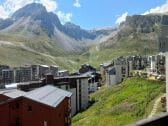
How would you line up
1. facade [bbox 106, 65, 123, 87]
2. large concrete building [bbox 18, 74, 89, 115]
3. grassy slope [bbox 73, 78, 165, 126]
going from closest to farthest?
grassy slope [bbox 73, 78, 165, 126] → large concrete building [bbox 18, 74, 89, 115] → facade [bbox 106, 65, 123, 87]

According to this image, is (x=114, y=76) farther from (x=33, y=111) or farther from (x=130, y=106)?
(x=33, y=111)

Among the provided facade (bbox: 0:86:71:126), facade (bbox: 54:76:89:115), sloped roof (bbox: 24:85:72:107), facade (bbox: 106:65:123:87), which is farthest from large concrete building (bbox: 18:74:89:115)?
facade (bbox: 0:86:71:126)

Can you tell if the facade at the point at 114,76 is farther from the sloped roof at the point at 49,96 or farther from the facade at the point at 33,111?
the facade at the point at 33,111

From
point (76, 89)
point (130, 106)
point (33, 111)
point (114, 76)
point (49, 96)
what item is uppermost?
point (49, 96)

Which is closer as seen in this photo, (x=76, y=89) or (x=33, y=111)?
(x=33, y=111)

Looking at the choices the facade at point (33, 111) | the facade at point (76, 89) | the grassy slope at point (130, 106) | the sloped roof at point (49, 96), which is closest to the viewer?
the facade at point (33, 111)

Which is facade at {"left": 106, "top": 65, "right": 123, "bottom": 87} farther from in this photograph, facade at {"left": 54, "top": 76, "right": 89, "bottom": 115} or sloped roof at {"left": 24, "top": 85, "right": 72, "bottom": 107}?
sloped roof at {"left": 24, "top": 85, "right": 72, "bottom": 107}

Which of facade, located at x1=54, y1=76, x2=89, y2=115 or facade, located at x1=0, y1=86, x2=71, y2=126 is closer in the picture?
facade, located at x1=0, y1=86, x2=71, y2=126

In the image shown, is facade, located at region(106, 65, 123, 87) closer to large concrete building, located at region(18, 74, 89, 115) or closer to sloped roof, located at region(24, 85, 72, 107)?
large concrete building, located at region(18, 74, 89, 115)

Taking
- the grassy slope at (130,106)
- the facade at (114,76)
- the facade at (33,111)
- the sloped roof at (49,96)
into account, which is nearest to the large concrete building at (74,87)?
the facade at (114,76)

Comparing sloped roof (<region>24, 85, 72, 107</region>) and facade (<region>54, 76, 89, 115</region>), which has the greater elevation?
sloped roof (<region>24, 85, 72, 107</region>)

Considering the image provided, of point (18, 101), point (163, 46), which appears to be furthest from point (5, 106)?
point (163, 46)

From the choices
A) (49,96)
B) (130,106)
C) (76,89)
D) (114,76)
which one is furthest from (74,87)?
(49,96)

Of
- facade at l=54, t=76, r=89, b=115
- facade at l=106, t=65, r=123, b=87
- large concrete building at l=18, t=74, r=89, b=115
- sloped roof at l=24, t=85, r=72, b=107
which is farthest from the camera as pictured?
facade at l=106, t=65, r=123, b=87
